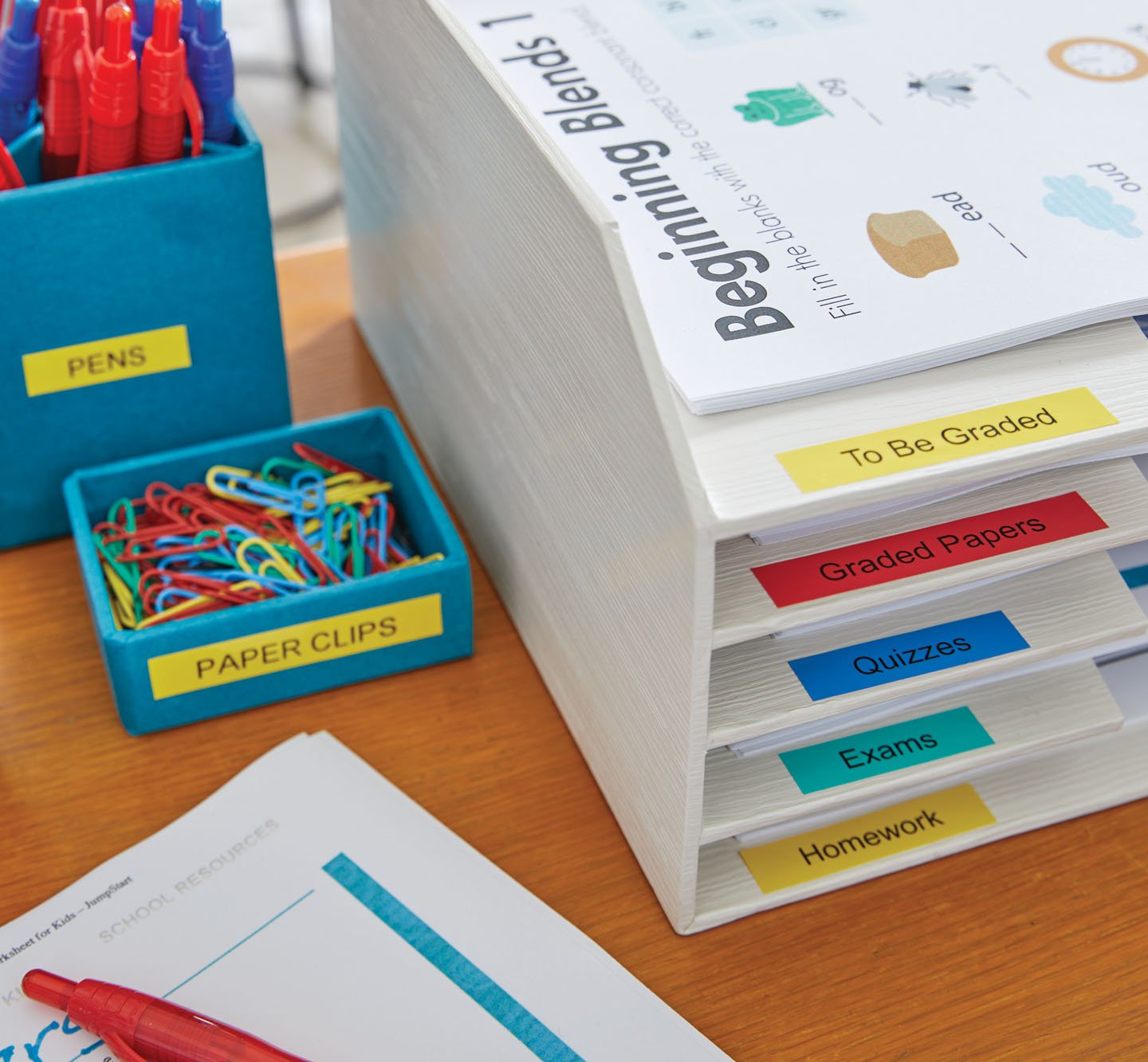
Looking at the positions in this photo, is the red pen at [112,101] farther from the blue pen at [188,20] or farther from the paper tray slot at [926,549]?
the paper tray slot at [926,549]

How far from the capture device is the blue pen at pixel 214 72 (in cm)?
68

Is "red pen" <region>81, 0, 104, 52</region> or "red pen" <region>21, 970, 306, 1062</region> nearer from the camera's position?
"red pen" <region>21, 970, 306, 1062</region>

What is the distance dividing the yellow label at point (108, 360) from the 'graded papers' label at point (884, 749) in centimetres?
40

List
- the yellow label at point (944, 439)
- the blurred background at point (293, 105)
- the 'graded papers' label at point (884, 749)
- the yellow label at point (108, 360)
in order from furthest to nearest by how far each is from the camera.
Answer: the blurred background at point (293, 105) < the yellow label at point (108, 360) < the 'graded papers' label at point (884, 749) < the yellow label at point (944, 439)

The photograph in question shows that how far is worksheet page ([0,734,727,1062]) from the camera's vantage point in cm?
57

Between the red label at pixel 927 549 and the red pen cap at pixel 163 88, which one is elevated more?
the red pen cap at pixel 163 88

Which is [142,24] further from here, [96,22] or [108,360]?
[108,360]

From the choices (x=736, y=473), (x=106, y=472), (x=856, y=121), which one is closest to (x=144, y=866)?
(x=106, y=472)

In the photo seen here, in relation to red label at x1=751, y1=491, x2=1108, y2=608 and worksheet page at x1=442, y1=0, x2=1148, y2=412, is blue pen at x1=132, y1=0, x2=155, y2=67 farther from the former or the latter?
red label at x1=751, y1=491, x2=1108, y2=608

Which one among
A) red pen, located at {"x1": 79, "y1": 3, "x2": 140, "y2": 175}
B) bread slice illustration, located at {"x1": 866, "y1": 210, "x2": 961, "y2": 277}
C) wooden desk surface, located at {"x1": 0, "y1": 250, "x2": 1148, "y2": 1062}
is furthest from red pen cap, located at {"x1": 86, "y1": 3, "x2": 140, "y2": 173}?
bread slice illustration, located at {"x1": 866, "y1": 210, "x2": 961, "y2": 277}

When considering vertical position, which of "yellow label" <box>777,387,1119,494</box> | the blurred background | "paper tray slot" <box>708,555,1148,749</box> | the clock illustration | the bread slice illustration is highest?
the clock illustration

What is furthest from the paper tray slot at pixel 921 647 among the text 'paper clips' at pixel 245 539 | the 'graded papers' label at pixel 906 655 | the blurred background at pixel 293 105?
the blurred background at pixel 293 105

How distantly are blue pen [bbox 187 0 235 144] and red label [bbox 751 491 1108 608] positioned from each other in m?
0.39

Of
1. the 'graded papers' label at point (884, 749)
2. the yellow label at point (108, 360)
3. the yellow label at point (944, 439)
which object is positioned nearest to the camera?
the yellow label at point (944, 439)
